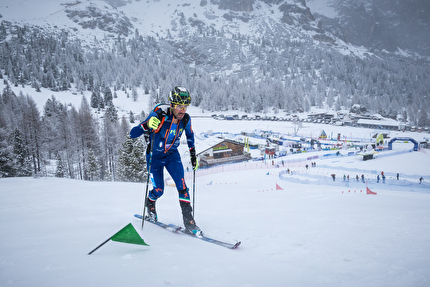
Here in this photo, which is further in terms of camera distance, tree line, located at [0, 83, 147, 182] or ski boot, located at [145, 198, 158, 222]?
tree line, located at [0, 83, 147, 182]

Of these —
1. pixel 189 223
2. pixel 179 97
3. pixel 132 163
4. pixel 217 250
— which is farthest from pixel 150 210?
pixel 132 163

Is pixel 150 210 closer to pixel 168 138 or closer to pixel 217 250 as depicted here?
pixel 168 138

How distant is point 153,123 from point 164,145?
1.76 ft

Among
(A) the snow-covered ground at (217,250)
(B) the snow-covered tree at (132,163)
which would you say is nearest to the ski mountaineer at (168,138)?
(A) the snow-covered ground at (217,250)

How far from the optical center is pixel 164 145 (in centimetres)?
418

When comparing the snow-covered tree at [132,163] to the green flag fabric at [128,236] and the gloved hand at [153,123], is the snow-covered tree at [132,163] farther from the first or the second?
the green flag fabric at [128,236]

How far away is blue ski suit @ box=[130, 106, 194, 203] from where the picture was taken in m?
4.07

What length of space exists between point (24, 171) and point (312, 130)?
6466cm

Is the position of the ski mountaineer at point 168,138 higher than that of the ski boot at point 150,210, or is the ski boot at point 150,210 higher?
the ski mountaineer at point 168,138

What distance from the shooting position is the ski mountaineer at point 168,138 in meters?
3.98

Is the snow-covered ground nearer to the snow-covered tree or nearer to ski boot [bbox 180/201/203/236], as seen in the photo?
ski boot [bbox 180/201/203/236]

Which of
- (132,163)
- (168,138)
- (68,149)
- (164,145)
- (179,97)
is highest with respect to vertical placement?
(179,97)

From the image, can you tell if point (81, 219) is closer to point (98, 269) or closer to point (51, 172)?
point (98, 269)

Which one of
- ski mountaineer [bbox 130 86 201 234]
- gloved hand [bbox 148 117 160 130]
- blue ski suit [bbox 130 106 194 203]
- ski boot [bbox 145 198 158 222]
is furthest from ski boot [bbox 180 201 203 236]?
gloved hand [bbox 148 117 160 130]
